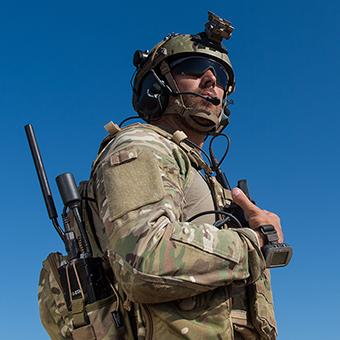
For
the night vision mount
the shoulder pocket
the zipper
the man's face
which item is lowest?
the zipper

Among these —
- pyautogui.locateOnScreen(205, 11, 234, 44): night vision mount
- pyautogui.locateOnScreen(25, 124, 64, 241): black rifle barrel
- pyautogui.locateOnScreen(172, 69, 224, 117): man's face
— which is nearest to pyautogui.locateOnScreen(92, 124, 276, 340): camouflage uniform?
pyautogui.locateOnScreen(25, 124, 64, 241): black rifle barrel

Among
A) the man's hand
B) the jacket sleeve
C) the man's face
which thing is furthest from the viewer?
the man's face

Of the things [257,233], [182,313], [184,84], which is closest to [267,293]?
[257,233]

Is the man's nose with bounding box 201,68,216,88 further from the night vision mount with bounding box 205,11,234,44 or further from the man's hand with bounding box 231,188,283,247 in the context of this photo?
the man's hand with bounding box 231,188,283,247

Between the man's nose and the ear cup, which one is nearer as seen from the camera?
the man's nose

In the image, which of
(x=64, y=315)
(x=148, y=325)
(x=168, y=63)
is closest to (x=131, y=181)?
(x=148, y=325)

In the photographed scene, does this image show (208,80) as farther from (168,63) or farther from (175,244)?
(175,244)

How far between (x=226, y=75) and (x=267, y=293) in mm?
2534

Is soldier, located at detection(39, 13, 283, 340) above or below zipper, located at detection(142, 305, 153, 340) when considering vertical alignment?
above

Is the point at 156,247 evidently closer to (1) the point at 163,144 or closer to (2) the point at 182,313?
(2) the point at 182,313

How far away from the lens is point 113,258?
3.70 metres

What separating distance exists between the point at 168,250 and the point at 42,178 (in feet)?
6.71

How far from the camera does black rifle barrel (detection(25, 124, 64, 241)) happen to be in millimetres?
4828

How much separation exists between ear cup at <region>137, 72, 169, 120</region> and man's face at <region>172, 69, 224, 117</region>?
0.21 metres
